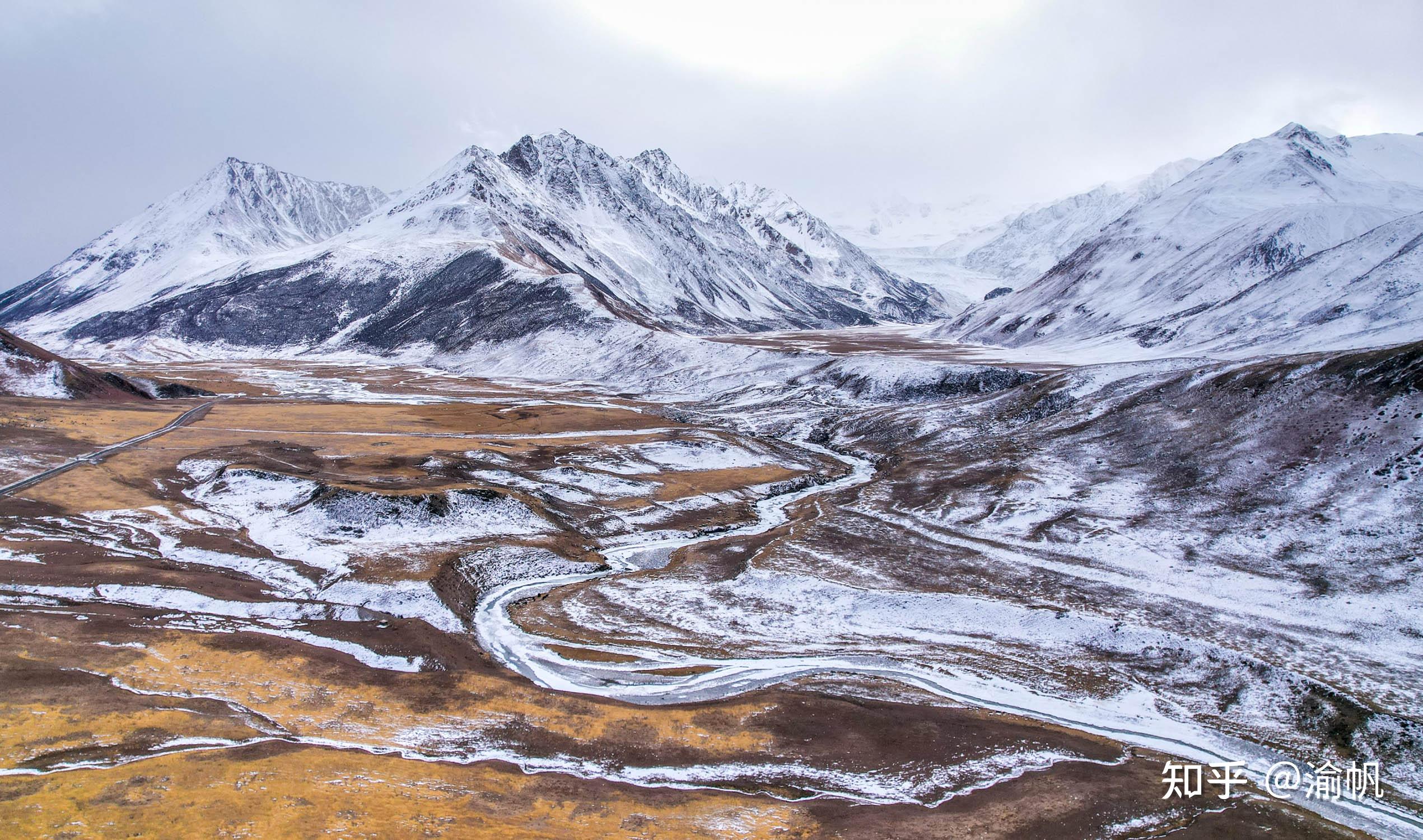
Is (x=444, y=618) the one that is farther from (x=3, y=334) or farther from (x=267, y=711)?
(x=3, y=334)

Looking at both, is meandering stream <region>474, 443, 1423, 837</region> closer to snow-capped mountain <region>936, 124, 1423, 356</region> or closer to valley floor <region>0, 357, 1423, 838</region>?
valley floor <region>0, 357, 1423, 838</region>

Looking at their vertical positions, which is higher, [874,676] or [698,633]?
[698,633]

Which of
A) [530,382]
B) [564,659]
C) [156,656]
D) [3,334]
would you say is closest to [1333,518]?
[564,659]

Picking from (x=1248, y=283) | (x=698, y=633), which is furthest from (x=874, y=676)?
(x=1248, y=283)

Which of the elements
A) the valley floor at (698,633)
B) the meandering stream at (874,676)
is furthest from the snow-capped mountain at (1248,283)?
the meandering stream at (874,676)

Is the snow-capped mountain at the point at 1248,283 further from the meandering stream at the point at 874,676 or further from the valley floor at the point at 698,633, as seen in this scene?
the meandering stream at the point at 874,676

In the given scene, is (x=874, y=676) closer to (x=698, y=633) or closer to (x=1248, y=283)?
(x=698, y=633)
